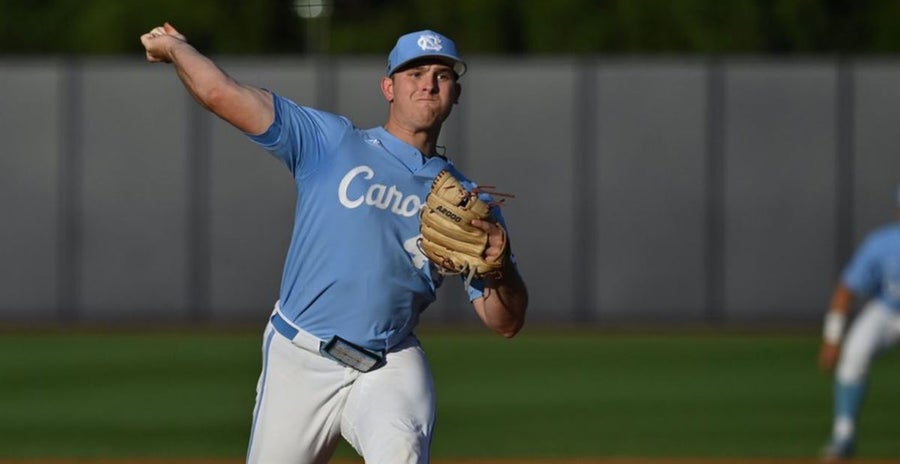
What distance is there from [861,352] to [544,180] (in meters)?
12.5

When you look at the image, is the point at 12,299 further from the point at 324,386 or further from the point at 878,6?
the point at 324,386

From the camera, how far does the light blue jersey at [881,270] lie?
44.8ft

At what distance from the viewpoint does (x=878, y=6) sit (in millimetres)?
32875

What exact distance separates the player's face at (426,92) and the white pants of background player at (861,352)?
7.19m

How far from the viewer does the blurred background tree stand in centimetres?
3112

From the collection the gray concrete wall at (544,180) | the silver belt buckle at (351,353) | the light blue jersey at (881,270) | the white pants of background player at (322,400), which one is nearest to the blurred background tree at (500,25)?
the gray concrete wall at (544,180)

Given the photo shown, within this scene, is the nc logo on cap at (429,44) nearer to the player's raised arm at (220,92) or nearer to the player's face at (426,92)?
the player's face at (426,92)

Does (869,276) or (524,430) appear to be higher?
(869,276)

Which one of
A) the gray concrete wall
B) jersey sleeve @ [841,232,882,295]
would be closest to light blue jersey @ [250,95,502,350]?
jersey sleeve @ [841,232,882,295]

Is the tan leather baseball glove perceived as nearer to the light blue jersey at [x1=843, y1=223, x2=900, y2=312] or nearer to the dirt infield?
the dirt infield

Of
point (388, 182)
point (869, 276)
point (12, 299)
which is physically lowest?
point (12, 299)

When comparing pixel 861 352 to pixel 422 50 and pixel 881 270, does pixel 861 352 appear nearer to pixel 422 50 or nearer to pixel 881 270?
pixel 881 270

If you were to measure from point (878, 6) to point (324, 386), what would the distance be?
1088 inches

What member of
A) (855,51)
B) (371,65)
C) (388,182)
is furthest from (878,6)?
(388,182)
